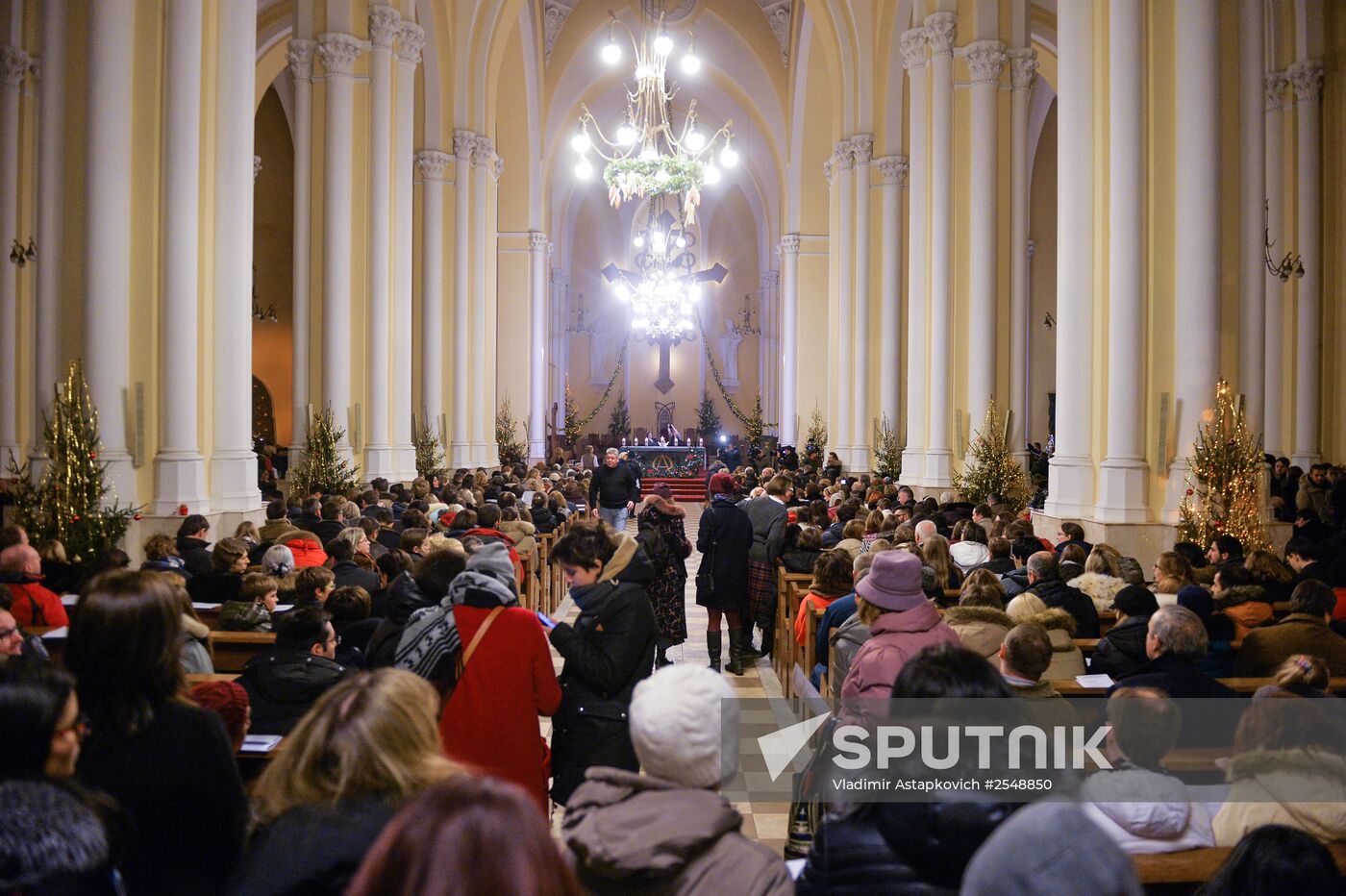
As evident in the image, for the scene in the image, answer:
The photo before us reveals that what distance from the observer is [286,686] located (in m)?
3.96

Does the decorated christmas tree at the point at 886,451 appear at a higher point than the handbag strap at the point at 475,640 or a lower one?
higher

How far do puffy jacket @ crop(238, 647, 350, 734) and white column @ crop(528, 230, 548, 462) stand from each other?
24.7m

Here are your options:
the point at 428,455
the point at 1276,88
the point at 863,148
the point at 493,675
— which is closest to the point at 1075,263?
the point at 1276,88

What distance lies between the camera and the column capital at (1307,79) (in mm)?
15062

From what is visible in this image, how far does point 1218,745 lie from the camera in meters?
4.22

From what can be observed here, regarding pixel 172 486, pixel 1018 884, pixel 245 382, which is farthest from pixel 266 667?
pixel 245 382

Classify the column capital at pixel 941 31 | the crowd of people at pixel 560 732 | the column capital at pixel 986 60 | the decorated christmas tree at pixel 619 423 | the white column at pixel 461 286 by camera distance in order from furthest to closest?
the decorated christmas tree at pixel 619 423 < the white column at pixel 461 286 < the column capital at pixel 941 31 < the column capital at pixel 986 60 < the crowd of people at pixel 560 732

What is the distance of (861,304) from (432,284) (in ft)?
26.4

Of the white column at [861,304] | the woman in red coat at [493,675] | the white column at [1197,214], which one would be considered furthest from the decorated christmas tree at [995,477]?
the woman in red coat at [493,675]

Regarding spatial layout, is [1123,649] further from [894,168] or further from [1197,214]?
[894,168]

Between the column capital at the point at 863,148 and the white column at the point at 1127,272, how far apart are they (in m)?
11.4

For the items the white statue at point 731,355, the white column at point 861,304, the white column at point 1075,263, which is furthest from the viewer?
the white statue at point 731,355

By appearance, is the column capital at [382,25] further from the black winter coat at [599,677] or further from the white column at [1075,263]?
the black winter coat at [599,677]

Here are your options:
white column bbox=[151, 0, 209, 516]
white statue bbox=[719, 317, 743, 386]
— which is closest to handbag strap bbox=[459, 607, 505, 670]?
white column bbox=[151, 0, 209, 516]
